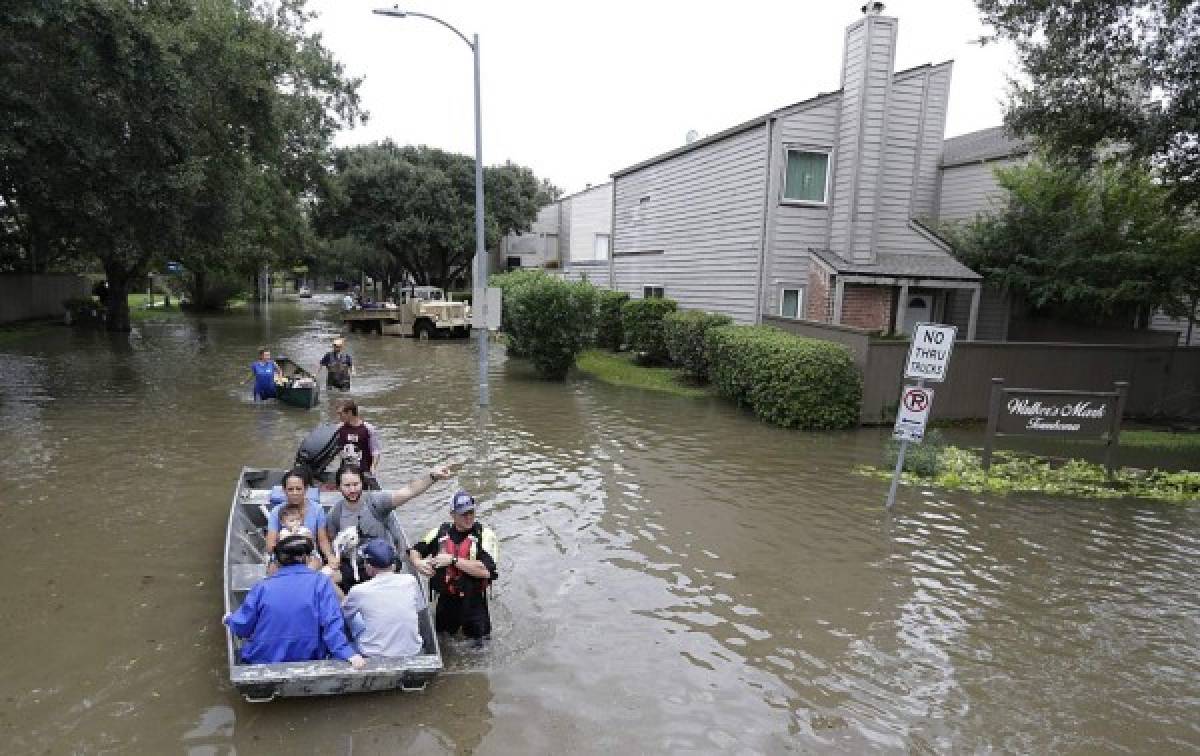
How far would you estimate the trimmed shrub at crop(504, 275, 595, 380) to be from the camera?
20.8m

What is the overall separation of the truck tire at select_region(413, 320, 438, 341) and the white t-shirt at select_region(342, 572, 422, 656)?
29.3 metres

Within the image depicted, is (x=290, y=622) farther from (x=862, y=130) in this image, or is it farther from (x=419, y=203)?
(x=419, y=203)

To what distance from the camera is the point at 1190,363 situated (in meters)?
17.3

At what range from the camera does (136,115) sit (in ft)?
51.1

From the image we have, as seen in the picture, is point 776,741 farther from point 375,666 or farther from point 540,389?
point 540,389

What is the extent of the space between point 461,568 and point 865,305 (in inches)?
618

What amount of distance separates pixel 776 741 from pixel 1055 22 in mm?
13518

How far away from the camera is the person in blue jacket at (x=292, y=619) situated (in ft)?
17.3

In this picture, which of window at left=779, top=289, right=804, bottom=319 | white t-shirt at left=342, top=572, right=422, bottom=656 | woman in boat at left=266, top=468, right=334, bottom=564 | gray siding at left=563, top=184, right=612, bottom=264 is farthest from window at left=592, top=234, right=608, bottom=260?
white t-shirt at left=342, top=572, right=422, bottom=656

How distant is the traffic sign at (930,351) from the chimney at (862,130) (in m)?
9.68

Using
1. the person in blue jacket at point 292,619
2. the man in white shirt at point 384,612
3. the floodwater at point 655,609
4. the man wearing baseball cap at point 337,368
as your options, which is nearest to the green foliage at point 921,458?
the floodwater at point 655,609

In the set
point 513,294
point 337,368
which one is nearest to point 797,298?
point 513,294

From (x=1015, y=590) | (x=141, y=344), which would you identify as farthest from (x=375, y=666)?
(x=141, y=344)

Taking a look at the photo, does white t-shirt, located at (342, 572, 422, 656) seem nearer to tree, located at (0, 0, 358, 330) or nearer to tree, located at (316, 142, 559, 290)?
tree, located at (0, 0, 358, 330)
